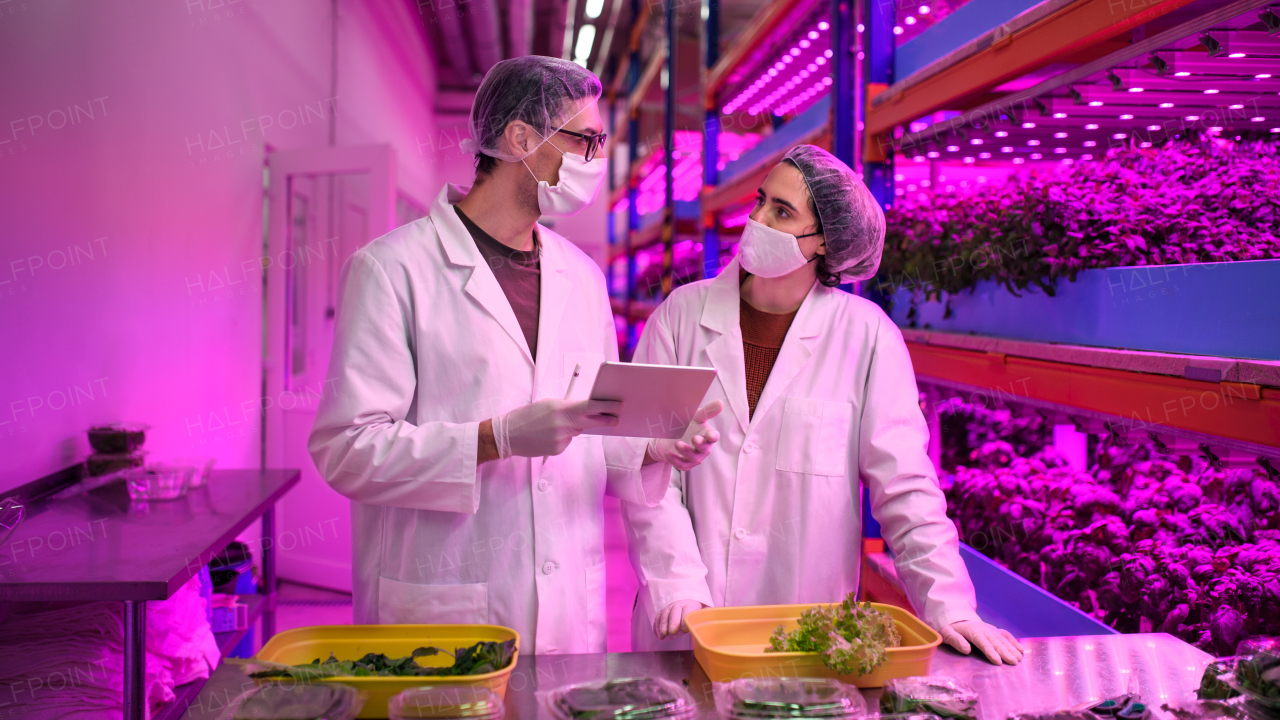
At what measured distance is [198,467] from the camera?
2.83 metres

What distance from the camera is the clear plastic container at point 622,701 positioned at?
3.69 feet

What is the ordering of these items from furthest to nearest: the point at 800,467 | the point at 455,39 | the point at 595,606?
the point at 455,39 < the point at 800,467 < the point at 595,606

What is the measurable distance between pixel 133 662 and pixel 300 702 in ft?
3.22

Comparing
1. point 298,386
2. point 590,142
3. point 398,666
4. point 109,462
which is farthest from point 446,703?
point 298,386

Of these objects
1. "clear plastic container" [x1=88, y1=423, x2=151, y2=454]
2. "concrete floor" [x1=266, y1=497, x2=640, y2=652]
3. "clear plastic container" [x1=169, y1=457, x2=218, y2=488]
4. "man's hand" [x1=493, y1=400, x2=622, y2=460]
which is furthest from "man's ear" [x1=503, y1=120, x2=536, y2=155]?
"concrete floor" [x1=266, y1=497, x2=640, y2=652]

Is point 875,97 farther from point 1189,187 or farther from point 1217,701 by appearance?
point 1217,701

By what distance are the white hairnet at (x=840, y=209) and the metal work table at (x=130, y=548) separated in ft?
5.22

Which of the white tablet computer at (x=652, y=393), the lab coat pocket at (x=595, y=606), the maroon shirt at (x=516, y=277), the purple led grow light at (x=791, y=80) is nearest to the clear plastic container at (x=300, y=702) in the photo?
the white tablet computer at (x=652, y=393)

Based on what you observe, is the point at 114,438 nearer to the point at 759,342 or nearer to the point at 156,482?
the point at 156,482

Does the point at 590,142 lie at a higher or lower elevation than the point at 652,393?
higher

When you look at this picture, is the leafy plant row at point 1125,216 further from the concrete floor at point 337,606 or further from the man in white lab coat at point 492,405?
the concrete floor at point 337,606

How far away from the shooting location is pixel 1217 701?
1.25 m

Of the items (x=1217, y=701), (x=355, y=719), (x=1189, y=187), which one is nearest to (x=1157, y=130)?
(x=1189, y=187)

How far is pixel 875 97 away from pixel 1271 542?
1.99m
